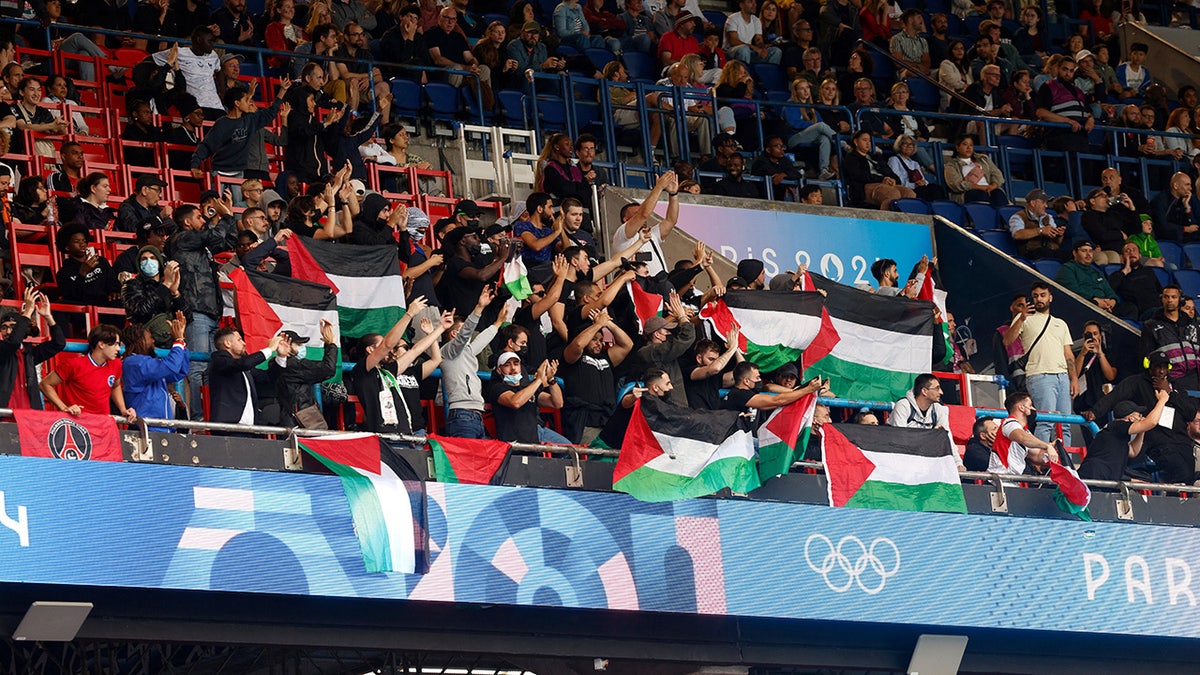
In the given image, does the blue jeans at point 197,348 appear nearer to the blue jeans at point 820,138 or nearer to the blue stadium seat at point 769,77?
the blue jeans at point 820,138

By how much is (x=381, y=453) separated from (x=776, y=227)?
6918 millimetres

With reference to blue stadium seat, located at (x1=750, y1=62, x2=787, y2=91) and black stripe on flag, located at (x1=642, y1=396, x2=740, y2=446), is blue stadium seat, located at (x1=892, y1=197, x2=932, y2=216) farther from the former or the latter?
black stripe on flag, located at (x1=642, y1=396, x2=740, y2=446)

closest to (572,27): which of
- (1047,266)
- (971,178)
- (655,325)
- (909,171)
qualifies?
(909,171)

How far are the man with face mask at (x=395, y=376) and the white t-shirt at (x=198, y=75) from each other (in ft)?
14.6

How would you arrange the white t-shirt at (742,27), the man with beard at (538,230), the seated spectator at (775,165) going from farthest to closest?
the white t-shirt at (742,27), the seated spectator at (775,165), the man with beard at (538,230)

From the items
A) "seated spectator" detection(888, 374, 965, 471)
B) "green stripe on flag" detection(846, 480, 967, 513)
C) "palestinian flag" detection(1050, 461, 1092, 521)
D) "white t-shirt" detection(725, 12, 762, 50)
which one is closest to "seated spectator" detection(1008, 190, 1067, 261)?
"white t-shirt" detection(725, 12, 762, 50)

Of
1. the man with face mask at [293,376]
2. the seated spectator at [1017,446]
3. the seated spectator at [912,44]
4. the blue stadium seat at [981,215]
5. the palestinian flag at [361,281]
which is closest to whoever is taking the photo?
the man with face mask at [293,376]

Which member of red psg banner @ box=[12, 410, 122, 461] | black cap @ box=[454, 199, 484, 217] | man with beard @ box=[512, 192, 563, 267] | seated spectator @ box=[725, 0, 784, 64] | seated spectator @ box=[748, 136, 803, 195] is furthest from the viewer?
seated spectator @ box=[725, 0, 784, 64]

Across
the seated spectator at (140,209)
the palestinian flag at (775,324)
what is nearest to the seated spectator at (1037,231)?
the palestinian flag at (775,324)

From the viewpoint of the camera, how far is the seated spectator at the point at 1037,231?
64.2 ft

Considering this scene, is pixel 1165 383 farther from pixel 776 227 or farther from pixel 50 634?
pixel 50 634

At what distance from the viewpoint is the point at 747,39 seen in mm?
21766

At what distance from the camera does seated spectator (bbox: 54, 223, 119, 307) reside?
1422 cm

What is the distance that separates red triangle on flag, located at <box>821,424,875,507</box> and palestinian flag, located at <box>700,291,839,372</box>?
4.56ft
